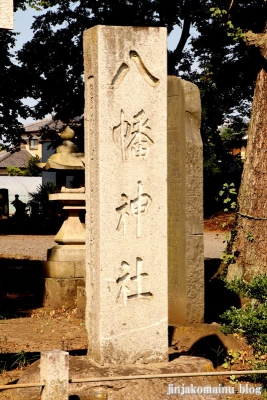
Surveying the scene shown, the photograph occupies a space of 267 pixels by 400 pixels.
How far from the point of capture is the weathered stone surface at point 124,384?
6070 millimetres

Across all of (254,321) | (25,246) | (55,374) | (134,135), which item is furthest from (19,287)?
(55,374)

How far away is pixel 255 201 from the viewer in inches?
436

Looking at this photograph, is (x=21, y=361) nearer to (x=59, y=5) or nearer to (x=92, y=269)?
(x=92, y=269)

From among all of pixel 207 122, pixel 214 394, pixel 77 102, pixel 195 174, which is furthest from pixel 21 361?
pixel 207 122

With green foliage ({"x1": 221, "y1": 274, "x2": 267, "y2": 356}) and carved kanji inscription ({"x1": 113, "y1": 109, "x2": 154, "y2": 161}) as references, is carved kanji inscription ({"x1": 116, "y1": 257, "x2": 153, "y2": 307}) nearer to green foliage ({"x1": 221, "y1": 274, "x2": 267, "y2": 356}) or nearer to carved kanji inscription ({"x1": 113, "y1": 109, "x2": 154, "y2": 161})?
carved kanji inscription ({"x1": 113, "y1": 109, "x2": 154, "y2": 161})

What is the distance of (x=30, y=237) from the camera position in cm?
2469

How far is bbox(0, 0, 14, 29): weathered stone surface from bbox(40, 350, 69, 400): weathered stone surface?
265 centimetres

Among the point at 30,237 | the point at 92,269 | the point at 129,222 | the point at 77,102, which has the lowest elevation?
the point at 30,237

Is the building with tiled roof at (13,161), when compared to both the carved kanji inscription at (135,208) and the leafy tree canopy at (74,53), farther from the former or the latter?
the carved kanji inscription at (135,208)

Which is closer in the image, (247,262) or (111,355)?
(111,355)

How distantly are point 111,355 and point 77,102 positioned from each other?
20.2m

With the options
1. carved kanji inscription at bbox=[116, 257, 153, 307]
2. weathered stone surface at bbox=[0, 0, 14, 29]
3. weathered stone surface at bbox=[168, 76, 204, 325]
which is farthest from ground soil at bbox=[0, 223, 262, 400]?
weathered stone surface at bbox=[0, 0, 14, 29]

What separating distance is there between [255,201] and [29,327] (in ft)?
12.7

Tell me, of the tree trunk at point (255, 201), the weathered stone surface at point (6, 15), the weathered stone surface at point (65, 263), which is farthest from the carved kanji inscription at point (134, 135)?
the weathered stone surface at point (65, 263)
